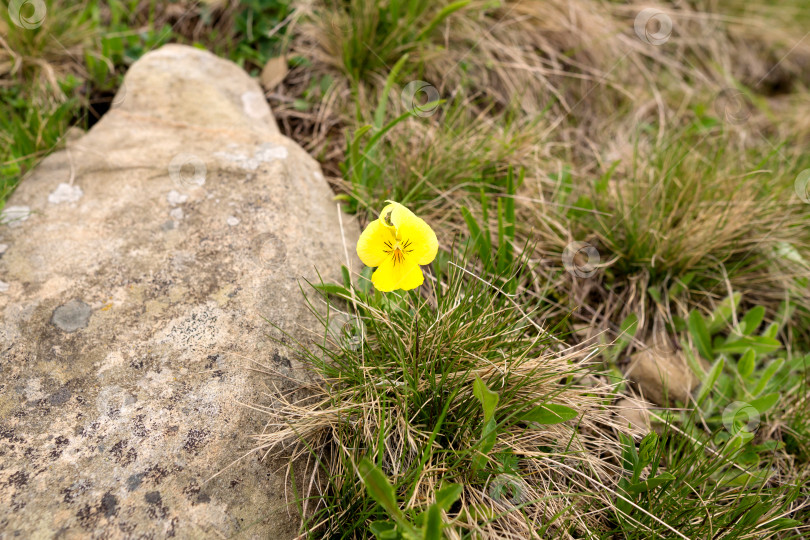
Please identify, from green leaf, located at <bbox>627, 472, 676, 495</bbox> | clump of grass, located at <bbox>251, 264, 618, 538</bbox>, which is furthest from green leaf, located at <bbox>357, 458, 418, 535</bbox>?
green leaf, located at <bbox>627, 472, 676, 495</bbox>

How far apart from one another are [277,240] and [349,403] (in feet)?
2.37

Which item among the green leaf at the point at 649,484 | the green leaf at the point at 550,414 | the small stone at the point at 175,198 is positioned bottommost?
the green leaf at the point at 649,484

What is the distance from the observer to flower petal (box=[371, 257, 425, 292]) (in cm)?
156

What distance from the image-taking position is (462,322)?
1.79 meters

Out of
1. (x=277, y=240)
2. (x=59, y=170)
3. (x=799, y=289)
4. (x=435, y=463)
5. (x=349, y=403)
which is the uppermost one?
(x=59, y=170)

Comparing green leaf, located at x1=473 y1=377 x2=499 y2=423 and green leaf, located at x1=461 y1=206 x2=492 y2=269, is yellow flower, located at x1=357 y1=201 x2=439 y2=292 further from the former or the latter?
green leaf, located at x1=461 y1=206 x2=492 y2=269

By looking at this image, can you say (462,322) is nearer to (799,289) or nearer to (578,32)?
(799,289)

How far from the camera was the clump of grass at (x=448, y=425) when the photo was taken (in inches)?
60.8

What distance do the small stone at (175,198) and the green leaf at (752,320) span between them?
2.27 meters

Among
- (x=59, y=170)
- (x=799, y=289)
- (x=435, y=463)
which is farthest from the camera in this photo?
(x=799, y=289)

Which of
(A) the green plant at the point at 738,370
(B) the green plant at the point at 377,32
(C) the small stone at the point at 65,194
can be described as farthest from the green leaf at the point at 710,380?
(C) the small stone at the point at 65,194

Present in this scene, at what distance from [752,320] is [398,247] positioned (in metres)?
1.63

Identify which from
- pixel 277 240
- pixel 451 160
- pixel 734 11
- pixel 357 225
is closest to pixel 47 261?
pixel 277 240

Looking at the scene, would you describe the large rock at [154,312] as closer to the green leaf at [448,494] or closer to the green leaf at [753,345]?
the green leaf at [448,494]
